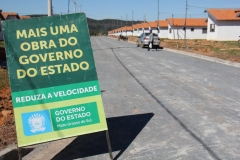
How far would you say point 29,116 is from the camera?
3725 mm

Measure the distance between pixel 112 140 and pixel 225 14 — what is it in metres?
45.4

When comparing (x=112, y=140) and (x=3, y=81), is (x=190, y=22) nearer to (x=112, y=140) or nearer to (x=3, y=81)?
(x=3, y=81)

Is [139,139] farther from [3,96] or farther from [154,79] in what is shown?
[154,79]

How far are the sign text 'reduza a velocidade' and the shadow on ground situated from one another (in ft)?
4.09

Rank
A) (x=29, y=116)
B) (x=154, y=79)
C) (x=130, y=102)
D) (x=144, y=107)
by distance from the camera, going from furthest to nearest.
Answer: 1. (x=154, y=79)
2. (x=130, y=102)
3. (x=144, y=107)
4. (x=29, y=116)

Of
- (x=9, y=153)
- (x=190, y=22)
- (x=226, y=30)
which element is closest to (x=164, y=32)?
(x=190, y=22)

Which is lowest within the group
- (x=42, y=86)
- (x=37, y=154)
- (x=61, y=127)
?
(x=37, y=154)

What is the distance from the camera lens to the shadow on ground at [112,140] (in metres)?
4.16

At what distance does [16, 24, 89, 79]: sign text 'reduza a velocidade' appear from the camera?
377cm

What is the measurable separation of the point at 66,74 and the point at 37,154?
53.8 inches

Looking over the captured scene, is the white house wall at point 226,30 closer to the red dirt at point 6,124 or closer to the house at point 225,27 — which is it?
the house at point 225,27

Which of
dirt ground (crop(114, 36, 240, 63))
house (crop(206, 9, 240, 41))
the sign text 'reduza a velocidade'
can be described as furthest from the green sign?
house (crop(206, 9, 240, 41))

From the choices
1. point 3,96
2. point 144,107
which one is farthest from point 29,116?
point 3,96

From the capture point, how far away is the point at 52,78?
12.6 ft
